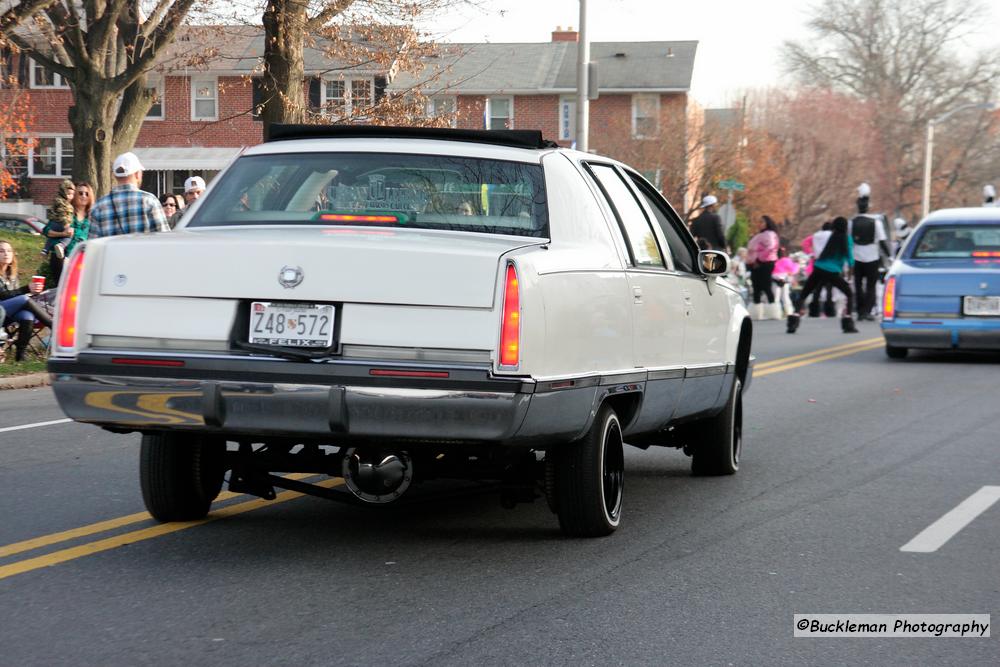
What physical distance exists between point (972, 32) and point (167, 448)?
7409cm

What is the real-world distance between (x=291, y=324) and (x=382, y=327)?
0.36 m

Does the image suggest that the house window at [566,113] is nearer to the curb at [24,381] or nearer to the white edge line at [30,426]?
the curb at [24,381]

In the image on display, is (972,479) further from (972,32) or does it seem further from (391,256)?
(972,32)

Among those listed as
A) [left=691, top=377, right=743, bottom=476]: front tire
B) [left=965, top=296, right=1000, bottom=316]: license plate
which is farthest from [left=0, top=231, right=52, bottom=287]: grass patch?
[left=691, top=377, right=743, bottom=476]: front tire

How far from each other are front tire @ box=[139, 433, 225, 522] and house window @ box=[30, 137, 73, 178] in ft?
178

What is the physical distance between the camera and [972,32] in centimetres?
7488

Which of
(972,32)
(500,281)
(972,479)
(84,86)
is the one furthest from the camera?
(972,32)

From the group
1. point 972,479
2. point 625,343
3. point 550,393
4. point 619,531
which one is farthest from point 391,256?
point 972,479

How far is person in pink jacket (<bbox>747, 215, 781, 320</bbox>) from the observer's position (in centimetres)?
2461

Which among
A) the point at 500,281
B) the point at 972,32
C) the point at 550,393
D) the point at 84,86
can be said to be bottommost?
the point at 550,393

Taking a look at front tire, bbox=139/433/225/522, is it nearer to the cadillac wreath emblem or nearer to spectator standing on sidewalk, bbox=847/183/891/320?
the cadillac wreath emblem

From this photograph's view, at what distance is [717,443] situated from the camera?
856 centimetres

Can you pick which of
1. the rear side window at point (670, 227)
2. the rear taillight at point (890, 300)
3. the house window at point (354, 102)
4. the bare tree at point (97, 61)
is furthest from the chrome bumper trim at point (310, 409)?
the bare tree at point (97, 61)

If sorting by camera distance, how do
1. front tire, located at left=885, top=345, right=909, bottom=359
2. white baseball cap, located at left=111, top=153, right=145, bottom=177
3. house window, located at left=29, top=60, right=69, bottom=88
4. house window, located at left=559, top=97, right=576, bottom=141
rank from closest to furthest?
1. white baseball cap, located at left=111, top=153, right=145, bottom=177
2. front tire, located at left=885, top=345, right=909, bottom=359
3. house window, located at left=29, top=60, right=69, bottom=88
4. house window, located at left=559, top=97, right=576, bottom=141
